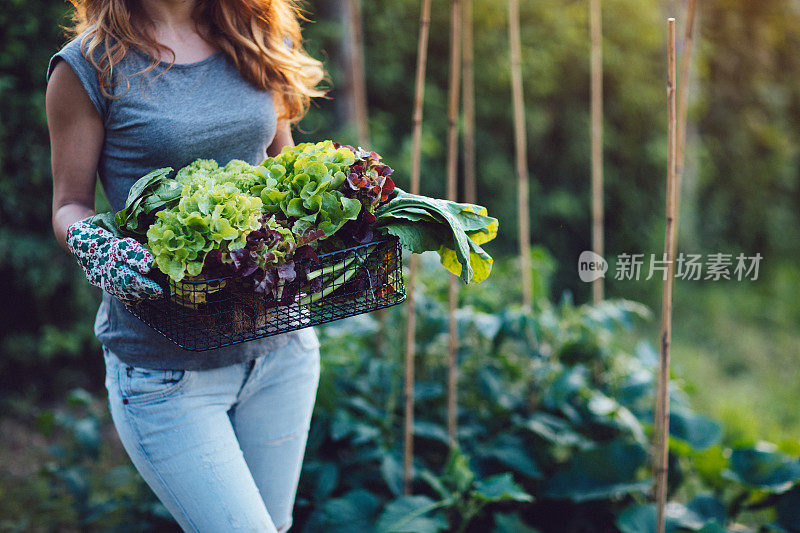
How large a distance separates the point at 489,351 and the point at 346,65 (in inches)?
81.2

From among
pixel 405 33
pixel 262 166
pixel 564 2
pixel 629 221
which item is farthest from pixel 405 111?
pixel 262 166

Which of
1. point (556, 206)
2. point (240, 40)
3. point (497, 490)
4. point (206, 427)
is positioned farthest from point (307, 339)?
point (556, 206)

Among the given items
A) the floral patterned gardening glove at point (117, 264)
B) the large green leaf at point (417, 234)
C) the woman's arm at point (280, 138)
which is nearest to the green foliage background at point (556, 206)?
the woman's arm at point (280, 138)

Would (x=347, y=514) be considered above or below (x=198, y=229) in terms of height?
below

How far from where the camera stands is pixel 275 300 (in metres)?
1.22

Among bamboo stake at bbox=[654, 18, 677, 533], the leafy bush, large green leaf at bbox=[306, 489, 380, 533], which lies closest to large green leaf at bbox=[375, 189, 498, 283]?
bamboo stake at bbox=[654, 18, 677, 533]

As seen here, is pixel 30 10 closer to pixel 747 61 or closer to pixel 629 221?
pixel 629 221

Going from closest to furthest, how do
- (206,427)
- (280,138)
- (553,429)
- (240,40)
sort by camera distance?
(206,427) → (240,40) → (280,138) → (553,429)

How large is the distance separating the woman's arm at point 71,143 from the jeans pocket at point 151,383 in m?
0.30

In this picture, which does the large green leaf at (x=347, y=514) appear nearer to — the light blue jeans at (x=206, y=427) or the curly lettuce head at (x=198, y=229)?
the light blue jeans at (x=206, y=427)

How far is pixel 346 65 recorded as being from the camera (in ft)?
12.7

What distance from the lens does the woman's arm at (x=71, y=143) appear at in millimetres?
1340

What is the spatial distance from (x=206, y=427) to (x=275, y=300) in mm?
345

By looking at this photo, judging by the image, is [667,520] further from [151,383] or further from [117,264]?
[117,264]
